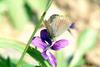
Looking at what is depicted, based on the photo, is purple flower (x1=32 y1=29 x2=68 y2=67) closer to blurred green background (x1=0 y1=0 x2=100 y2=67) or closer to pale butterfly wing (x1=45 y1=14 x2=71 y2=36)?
pale butterfly wing (x1=45 y1=14 x2=71 y2=36)

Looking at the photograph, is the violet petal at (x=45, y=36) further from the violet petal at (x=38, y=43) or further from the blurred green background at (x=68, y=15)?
the blurred green background at (x=68, y=15)

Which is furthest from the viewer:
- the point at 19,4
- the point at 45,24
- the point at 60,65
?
the point at 19,4

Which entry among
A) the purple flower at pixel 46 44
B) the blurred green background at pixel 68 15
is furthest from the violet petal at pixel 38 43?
the blurred green background at pixel 68 15

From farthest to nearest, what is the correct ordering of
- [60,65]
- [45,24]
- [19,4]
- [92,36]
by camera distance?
[19,4], [92,36], [60,65], [45,24]

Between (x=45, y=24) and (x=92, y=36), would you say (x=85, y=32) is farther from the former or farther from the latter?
(x=45, y=24)

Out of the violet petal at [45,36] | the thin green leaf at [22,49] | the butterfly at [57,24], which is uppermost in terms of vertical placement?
the butterfly at [57,24]

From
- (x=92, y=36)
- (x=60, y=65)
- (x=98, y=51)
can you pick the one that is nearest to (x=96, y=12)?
(x=98, y=51)

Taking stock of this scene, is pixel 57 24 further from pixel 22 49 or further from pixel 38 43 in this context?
pixel 22 49

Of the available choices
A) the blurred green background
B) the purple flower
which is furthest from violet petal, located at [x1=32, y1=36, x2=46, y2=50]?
the blurred green background

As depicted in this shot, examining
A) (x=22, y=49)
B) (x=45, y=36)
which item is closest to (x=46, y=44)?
(x=45, y=36)

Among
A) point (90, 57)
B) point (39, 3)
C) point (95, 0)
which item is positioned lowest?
point (90, 57)

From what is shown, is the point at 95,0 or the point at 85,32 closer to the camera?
the point at 85,32
